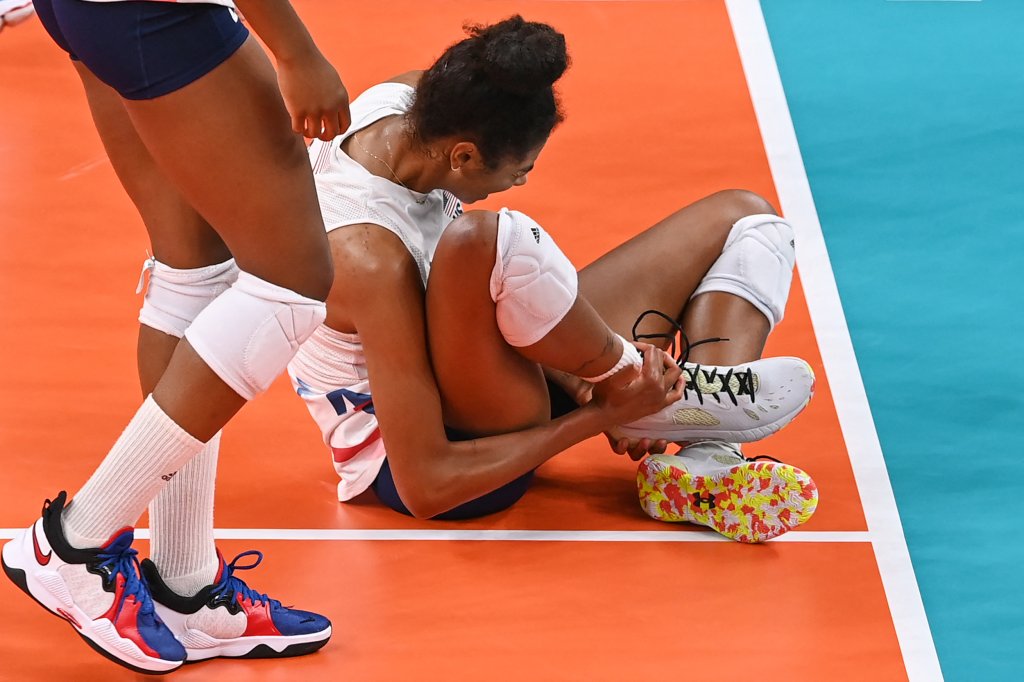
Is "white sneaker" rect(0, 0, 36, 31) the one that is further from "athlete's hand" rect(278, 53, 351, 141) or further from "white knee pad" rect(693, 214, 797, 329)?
"athlete's hand" rect(278, 53, 351, 141)

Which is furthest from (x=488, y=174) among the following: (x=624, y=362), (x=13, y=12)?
(x=13, y=12)

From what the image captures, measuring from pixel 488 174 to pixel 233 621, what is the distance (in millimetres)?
805

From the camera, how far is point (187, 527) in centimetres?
205

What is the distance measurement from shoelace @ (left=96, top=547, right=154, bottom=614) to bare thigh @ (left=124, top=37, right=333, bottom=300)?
0.44 m

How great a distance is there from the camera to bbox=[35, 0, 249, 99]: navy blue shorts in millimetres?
1646

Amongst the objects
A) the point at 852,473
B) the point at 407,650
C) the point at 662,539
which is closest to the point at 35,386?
the point at 407,650

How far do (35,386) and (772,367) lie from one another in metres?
1.44

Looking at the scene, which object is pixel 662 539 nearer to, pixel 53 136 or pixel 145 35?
pixel 145 35

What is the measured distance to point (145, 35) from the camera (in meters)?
1.65

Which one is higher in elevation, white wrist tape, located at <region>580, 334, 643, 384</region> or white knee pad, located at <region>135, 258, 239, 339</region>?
white knee pad, located at <region>135, 258, 239, 339</region>

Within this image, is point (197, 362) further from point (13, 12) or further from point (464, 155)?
point (13, 12)

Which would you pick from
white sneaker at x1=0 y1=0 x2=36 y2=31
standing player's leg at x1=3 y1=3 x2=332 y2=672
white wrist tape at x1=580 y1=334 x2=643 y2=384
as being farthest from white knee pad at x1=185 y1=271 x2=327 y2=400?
white sneaker at x1=0 y1=0 x2=36 y2=31

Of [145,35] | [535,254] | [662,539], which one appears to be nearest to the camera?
[145,35]

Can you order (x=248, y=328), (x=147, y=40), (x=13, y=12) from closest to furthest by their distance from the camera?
1. (x=147, y=40)
2. (x=248, y=328)
3. (x=13, y=12)
